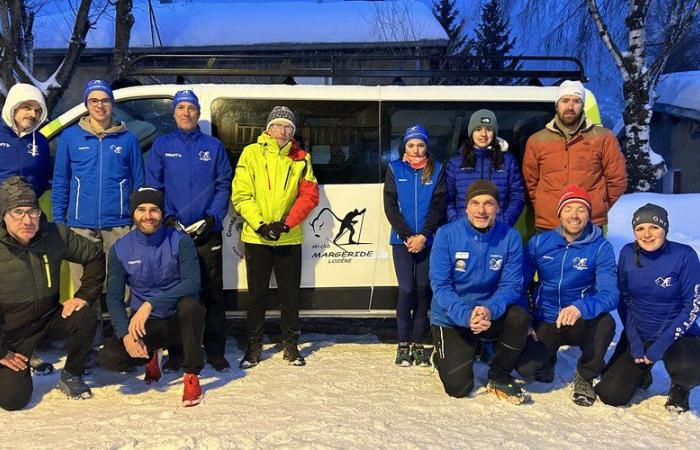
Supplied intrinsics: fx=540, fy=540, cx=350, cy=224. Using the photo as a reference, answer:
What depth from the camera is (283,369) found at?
3914 mm

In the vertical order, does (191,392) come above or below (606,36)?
below

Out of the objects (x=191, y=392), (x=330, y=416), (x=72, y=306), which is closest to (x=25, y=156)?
(x=72, y=306)

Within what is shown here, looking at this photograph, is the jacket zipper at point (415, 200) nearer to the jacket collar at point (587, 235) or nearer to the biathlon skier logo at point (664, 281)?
the jacket collar at point (587, 235)

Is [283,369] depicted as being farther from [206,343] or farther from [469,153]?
[469,153]

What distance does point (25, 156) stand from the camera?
143 inches

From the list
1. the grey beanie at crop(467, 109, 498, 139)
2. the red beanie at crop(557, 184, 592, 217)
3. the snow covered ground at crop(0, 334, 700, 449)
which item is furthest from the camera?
the grey beanie at crop(467, 109, 498, 139)

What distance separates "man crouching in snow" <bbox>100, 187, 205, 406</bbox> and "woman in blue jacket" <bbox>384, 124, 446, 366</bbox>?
1.41 m

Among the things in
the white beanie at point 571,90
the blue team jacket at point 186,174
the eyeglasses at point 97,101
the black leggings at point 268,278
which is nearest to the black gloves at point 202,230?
the blue team jacket at point 186,174

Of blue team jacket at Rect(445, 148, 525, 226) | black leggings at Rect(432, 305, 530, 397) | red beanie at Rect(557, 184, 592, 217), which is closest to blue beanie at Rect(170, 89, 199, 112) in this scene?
blue team jacket at Rect(445, 148, 525, 226)

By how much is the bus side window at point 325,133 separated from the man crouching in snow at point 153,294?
93 cm

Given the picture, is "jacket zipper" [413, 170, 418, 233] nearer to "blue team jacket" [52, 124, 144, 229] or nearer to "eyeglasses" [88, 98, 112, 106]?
"blue team jacket" [52, 124, 144, 229]

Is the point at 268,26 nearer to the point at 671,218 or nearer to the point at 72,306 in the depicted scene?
the point at 671,218

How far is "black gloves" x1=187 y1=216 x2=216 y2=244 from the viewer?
3.65 meters

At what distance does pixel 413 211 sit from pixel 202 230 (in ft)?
4.85
